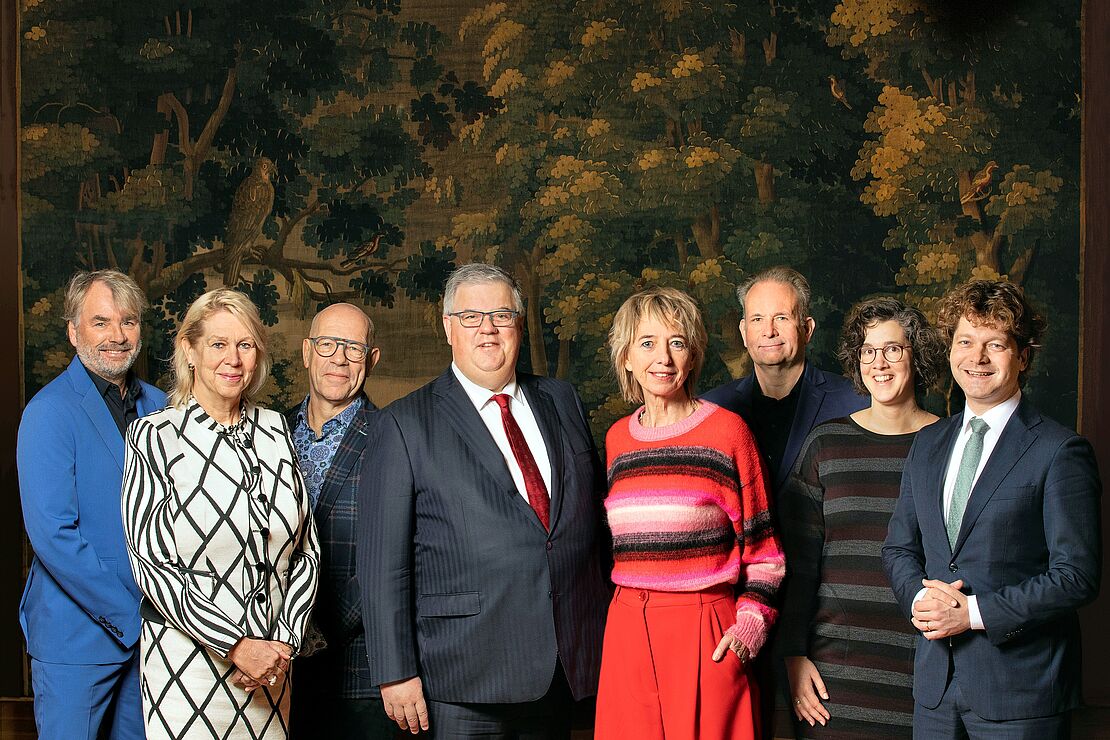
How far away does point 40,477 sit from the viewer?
10.0 ft

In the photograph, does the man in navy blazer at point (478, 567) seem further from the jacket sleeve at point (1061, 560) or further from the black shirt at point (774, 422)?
the jacket sleeve at point (1061, 560)

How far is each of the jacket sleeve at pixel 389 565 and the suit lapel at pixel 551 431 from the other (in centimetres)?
37

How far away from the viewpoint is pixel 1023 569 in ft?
8.00

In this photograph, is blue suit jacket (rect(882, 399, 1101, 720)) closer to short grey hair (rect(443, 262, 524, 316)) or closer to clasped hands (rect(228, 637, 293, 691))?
short grey hair (rect(443, 262, 524, 316))

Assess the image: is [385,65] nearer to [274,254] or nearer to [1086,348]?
[274,254]

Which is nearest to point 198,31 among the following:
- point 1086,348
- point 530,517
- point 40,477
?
point 40,477

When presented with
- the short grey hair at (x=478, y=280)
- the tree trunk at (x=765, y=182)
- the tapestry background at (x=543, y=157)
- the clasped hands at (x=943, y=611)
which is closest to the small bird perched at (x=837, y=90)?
the tapestry background at (x=543, y=157)

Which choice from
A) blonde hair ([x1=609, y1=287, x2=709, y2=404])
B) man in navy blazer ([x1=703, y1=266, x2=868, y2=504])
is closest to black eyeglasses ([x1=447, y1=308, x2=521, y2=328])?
blonde hair ([x1=609, y1=287, x2=709, y2=404])

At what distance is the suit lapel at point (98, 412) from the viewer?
10.3 feet

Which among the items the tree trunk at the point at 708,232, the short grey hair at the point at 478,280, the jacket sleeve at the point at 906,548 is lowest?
the jacket sleeve at the point at 906,548

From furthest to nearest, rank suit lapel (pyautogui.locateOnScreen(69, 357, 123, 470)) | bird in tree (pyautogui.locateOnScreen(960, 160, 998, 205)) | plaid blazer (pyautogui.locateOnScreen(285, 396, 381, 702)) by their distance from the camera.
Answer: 1. bird in tree (pyautogui.locateOnScreen(960, 160, 998, 205))
2. suit lapel (pyautogui.locateOnScreen(69, 357, 123, 470))
3. plaid blazer (pyautogui.locateOnScreen(285, 396, 381, 702))

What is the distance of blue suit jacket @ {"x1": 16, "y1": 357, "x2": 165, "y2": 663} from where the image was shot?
9.93ft

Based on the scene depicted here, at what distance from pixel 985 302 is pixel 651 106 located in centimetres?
266

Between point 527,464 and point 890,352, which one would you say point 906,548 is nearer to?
point 890,352
